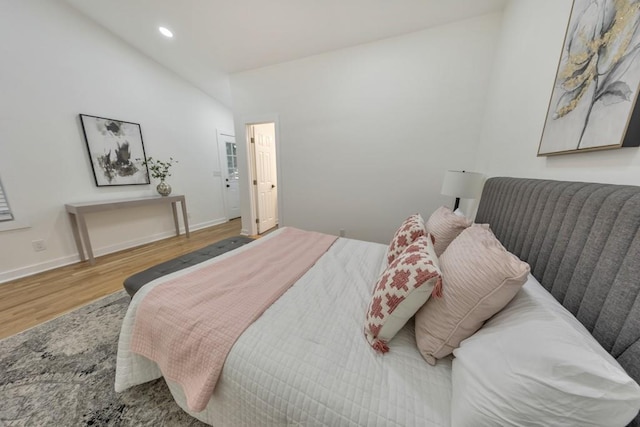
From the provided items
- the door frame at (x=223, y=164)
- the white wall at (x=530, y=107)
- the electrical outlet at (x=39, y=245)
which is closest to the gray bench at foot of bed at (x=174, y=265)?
the electrical outlet at (x=39, y=245)

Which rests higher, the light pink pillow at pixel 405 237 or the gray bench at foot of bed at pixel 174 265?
the light pink pillow at pixel 405 237

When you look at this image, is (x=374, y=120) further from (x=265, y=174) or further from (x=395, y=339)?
(x=395, y=339)

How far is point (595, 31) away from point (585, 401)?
1.36m

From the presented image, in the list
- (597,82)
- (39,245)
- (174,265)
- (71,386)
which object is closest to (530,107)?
(597,82)

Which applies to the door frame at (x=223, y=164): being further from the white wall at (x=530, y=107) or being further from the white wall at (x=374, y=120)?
the white wall at (x=530, y=107)

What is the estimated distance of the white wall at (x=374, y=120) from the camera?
2.18 metres

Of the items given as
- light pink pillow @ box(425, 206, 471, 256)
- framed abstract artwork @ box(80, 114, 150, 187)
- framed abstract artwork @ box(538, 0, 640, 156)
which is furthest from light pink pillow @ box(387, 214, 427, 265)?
framed abstract artwork @ box(80, 114, 150, 187)

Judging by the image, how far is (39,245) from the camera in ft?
7.81

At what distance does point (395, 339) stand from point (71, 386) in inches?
70.7

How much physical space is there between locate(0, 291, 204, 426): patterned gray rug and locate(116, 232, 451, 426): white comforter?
0.16m

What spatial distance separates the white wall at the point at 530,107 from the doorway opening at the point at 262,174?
8.82 feet

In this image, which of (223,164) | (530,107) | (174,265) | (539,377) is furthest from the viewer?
(223,164)

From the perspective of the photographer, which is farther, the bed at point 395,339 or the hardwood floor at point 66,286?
the hardwood floor at point 66,286

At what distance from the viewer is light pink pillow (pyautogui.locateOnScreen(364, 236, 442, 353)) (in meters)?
0.76
